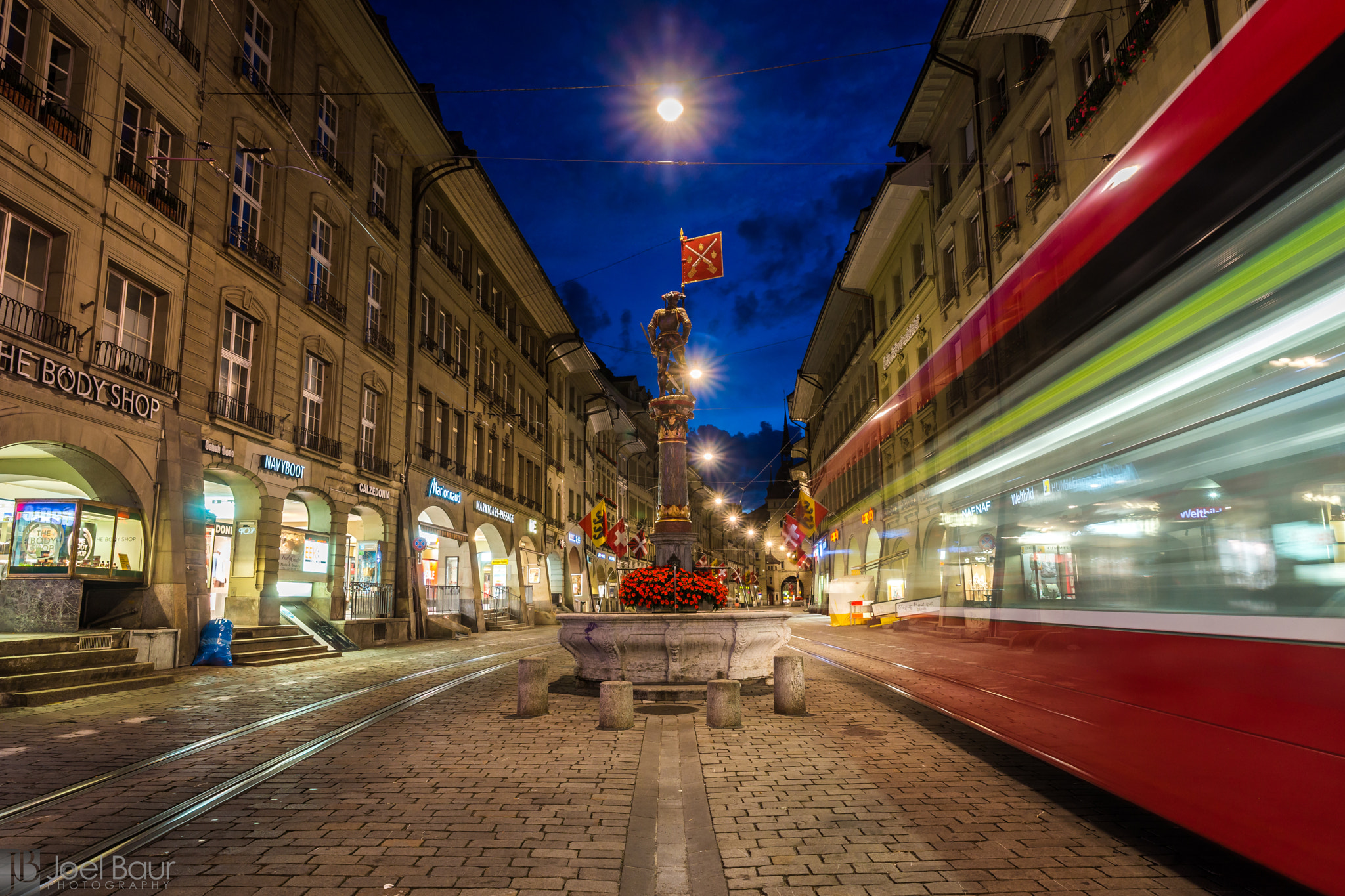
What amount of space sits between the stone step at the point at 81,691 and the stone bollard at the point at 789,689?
859 centimetres

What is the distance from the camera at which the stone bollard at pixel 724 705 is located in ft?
26.7

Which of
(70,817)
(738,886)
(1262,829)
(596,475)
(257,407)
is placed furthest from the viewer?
(596,475)

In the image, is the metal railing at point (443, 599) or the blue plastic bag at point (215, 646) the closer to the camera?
the blue plastic bag at point (215, 646)

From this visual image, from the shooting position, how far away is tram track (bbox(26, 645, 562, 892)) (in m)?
4.07

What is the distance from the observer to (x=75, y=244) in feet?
41.0

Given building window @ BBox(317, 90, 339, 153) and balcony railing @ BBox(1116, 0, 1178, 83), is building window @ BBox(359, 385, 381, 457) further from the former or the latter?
balcony railing @ BBox(1116, 0, 1178, 83)

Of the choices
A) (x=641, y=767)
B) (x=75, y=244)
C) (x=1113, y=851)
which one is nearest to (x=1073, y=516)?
(x=1113, y=851)

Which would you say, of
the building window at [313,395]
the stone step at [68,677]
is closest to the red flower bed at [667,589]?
the stone step at [68,677]

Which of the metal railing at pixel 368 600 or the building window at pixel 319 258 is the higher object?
the building window at pixel 319 258

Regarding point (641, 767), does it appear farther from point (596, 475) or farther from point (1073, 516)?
point (596, 475)

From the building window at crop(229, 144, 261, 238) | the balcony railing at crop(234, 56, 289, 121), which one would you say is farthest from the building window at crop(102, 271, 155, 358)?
the balcony railing at crop(234, 56, 289, 121)

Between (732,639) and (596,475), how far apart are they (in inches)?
1754

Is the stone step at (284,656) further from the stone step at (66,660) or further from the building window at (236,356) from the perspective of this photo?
the building window at (236,356)

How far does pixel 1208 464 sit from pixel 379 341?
904 inches
